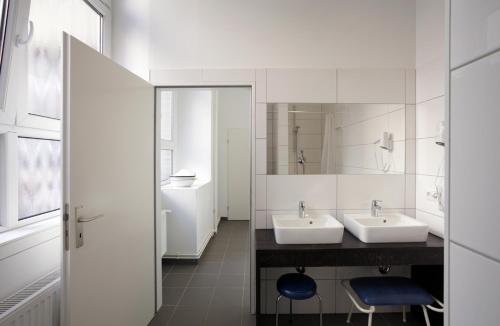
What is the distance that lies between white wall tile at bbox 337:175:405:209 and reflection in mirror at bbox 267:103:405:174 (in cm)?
→ 6

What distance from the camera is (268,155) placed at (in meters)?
2.27

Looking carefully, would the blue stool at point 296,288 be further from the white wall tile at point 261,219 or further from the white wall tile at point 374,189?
the white wall tile at point 374,189

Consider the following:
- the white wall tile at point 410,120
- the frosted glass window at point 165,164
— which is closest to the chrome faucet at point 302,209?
the white wall tile at point 410,120

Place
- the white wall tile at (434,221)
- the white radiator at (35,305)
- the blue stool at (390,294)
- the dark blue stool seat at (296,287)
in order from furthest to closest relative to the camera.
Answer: the white wall tile at (434,221) → the dark blue stool seat at (296,287) → the blue stool at (390,294) → the white radiator at (35,305)

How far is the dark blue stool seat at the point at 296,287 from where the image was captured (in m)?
1.88

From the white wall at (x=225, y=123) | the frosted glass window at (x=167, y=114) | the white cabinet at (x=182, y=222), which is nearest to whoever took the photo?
the white cabinet at (x=182, y=222)

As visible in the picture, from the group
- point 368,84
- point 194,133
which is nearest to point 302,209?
point 368,84

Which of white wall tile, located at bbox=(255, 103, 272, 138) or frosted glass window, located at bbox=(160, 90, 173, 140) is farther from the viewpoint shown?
frosted glass window, located at bbox=(160, 90, 173, 140)

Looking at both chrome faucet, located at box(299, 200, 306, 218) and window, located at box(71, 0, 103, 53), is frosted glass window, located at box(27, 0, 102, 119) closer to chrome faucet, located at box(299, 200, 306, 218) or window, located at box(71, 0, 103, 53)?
window, located at box(71, 0, 103, 53)

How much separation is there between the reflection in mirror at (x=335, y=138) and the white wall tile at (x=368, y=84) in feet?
0.21

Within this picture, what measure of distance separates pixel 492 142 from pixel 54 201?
2.07 meters

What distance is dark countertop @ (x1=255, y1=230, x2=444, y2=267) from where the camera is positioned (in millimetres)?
1781

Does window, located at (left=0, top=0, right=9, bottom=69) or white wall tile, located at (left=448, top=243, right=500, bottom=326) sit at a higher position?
window, located at (left=0, top=0, right=9, bottom=69)

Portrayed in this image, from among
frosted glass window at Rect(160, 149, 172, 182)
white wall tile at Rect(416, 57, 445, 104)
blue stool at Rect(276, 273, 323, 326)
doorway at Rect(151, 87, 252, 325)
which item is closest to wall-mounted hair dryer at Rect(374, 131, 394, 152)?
white wall tile at Rect(416, 57, 445, 104)
